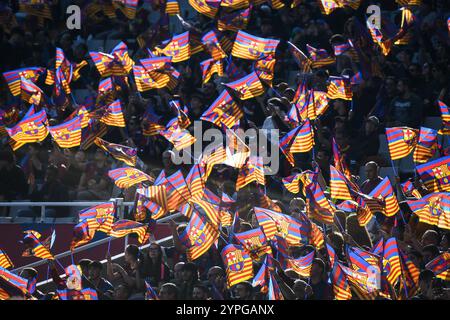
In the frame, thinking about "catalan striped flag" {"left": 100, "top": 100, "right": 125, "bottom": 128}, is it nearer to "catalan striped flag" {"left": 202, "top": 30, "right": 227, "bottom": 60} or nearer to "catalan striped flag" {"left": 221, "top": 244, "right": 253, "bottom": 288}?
"catalan striped flag" {"left": 202, "top": 30, "right": 227, "bottom": 60}

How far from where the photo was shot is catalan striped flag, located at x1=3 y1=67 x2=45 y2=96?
51.9 ft

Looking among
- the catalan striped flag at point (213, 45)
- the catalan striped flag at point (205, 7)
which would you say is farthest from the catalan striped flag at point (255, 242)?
the catalan striped flag at point (205, 7)

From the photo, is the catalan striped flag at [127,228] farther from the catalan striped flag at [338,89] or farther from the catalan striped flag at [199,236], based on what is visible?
the catalan striped flag at [338,89]

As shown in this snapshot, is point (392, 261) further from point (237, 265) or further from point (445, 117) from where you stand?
point (445, 117)

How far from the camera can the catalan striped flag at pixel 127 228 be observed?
13023 millimetres

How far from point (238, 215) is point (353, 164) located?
165cm

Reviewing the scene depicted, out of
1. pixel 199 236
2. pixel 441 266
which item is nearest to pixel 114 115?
pixel 199 236

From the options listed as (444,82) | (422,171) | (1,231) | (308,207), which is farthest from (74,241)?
(444,82)

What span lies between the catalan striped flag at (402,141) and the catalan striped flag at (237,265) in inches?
90.2

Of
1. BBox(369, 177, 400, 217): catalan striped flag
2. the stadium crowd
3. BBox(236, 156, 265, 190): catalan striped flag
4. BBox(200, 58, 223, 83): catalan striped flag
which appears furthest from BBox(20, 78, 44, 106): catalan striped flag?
BBox(369, 177, 400, 217): catalan striped flag

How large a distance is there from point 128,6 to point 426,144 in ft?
16.5

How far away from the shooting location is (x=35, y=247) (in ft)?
42.7

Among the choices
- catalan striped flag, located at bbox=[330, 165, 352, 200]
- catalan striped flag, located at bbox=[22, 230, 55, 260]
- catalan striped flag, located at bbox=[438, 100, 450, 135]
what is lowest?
catalan striped flag, located at bbox=[22, 230, 55, 260]

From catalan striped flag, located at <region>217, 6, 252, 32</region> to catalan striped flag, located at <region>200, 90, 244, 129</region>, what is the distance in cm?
168
